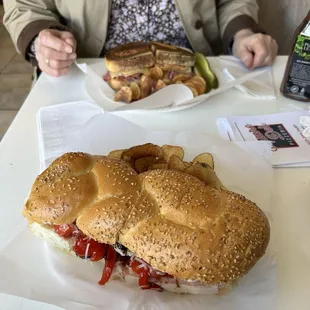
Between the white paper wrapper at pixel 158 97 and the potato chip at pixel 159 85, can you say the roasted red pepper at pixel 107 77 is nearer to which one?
the white paper wrapper at pixel 158 97

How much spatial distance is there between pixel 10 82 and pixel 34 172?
1.88 m

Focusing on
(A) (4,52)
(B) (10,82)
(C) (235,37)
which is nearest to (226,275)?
(C) (235,37)

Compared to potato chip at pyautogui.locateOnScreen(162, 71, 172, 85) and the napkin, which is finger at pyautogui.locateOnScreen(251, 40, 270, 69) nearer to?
the napkin

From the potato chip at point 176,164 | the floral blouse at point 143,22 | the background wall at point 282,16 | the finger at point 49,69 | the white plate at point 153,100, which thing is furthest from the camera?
the background wall at point 282,16

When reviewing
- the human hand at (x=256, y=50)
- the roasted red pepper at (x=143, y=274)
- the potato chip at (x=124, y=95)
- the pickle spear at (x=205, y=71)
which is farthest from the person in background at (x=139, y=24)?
the roasted red pepper at (x=143, y=274)

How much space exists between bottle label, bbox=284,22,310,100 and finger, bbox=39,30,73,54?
0.47m

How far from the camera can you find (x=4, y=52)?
9.29ft

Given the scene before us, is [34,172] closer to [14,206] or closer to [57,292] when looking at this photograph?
[14,206]

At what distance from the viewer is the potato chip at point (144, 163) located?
710mm

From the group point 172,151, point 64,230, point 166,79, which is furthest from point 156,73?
point 64,230

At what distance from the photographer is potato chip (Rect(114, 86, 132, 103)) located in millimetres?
978

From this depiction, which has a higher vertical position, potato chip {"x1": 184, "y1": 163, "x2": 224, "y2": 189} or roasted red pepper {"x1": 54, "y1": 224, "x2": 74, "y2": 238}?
potato chip {"x1": 184, "y1": 163, "x2": 224, "y2": 189}

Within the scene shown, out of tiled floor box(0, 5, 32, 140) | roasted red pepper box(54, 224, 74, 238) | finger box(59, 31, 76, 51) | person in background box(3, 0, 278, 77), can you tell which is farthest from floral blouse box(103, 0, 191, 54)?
tiled floor box(0, 5, 32, 140)

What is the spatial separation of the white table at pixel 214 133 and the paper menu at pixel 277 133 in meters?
0.02
